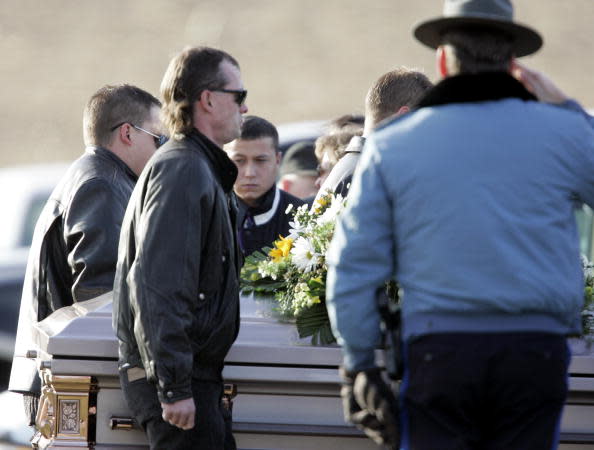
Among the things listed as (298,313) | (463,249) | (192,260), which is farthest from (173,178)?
(463,249)

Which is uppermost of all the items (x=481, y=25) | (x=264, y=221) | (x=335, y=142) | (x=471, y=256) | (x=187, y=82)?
(x=481, y=25)

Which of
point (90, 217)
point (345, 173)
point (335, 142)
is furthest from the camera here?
point (335, 142)

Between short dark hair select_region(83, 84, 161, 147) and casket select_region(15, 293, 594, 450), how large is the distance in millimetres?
1256

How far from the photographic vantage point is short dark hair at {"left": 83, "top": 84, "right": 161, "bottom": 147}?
512cm

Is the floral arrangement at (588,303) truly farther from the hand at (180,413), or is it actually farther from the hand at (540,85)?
the hand at (180,413)

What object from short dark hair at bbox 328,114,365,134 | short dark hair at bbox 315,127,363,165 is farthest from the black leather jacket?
short dark hair at bbox 328,114,365,134

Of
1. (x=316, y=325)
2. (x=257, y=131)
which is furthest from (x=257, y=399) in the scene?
(x=257, y=131)

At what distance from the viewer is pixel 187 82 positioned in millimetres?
3898

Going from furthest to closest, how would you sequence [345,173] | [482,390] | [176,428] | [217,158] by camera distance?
[345,173] < [217,158] < [176,428] < [482,390]

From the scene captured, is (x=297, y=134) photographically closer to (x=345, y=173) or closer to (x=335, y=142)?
(x=335, y=142)

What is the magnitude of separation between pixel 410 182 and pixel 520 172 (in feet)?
0.82

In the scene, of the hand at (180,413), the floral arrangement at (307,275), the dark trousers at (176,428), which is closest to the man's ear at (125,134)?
the floral arrangement at (307,275)

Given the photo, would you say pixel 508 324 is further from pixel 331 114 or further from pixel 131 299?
pixel 331 114

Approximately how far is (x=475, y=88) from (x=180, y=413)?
1.24 meters
